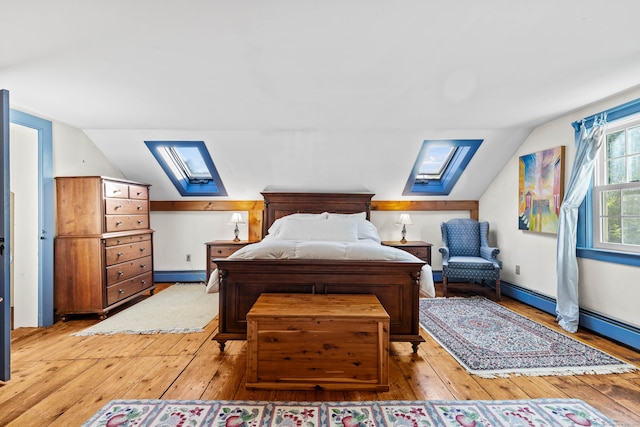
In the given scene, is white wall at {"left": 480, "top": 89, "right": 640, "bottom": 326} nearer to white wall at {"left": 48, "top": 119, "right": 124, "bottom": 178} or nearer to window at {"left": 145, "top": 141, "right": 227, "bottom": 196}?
window at {"left": 145, "top": 141, "right": 227, "bottom": 196}

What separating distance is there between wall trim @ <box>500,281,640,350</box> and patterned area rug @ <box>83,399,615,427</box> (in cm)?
123

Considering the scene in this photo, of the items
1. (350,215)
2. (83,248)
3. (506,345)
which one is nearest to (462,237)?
(350,215)

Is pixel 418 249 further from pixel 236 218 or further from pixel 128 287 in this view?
pixel 128 287

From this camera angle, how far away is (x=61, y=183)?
3.20 m

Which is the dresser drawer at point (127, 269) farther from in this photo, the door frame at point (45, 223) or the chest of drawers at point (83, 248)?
the door frame at point (45, 223)

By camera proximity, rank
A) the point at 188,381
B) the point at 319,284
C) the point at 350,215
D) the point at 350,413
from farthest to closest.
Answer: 1. the point at 350,215
2. the point at 319,284
3. the point at 188,381
4. the point at 350,413

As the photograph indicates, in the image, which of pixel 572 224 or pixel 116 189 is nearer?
pixel 572 224

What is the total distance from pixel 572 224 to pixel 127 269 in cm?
476

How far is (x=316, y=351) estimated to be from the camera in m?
1.94

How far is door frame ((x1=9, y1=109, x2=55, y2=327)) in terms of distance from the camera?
3.04 m

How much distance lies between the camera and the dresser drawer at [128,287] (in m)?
3.34

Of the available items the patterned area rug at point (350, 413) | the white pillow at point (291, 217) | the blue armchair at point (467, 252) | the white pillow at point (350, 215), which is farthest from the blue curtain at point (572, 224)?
the white pillow at point (291, 217)

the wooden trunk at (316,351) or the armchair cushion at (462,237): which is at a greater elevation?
the armchair cushion at (462,237)

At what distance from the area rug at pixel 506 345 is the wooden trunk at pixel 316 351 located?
2.74ft
